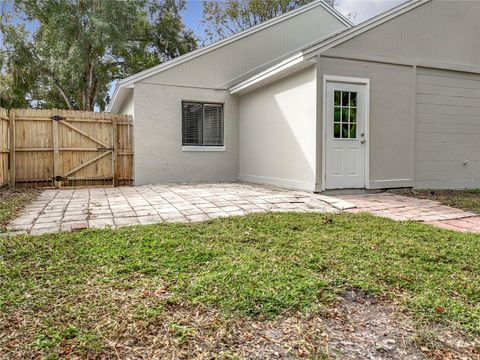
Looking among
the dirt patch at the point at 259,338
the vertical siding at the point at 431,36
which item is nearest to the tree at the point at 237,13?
the vertical siding at the point at 431,36

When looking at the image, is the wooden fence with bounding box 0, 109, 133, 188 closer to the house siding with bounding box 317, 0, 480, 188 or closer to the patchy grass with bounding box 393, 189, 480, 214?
the house siding with bounding box 317, 0, 480, 188

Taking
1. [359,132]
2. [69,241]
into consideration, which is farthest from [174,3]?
[69,241]

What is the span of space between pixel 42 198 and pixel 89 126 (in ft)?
9.66

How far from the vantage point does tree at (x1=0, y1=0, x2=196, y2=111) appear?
13953 mm

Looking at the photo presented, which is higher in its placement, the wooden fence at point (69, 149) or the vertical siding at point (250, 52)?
the vertical siding at point (250, 52)

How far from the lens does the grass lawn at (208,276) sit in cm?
197

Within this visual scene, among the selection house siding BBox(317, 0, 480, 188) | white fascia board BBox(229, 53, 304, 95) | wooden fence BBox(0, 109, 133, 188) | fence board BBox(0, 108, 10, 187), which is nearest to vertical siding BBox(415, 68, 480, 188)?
house siding BBox(317, 0, 480, 188)

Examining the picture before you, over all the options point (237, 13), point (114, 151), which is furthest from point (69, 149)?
point (237, 13)

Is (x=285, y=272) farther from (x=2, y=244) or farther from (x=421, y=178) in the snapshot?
(x=421, y=178)

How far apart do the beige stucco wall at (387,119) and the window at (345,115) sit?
0.33m

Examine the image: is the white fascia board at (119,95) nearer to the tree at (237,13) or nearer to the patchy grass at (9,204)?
the patchy grass at (9,204)

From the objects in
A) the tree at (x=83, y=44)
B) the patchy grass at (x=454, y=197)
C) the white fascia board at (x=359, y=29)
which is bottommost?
the patchy grass at (x=454, y=197)

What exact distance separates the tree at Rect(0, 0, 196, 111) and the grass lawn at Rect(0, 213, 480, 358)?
12.5 metres

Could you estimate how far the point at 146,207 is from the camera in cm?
528
